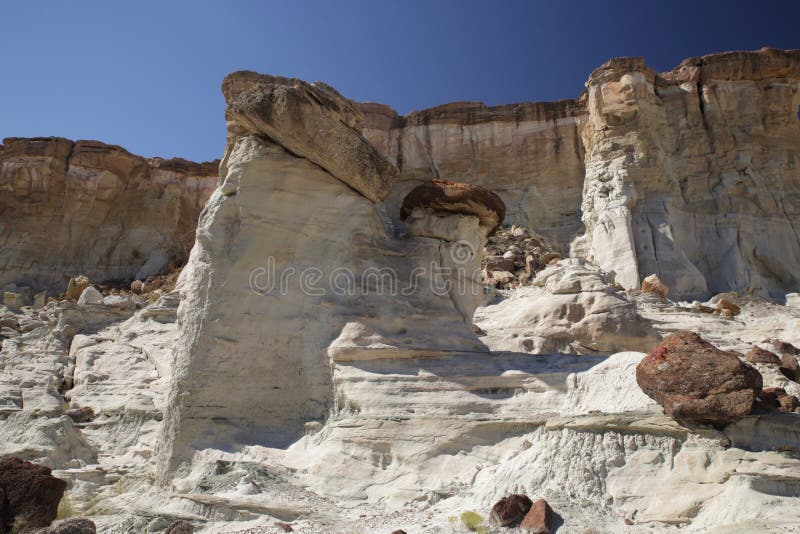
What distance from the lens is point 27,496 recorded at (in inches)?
161

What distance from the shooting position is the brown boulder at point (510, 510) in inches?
143

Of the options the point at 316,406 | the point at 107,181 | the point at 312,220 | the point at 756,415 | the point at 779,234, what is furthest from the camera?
the point at 107,181

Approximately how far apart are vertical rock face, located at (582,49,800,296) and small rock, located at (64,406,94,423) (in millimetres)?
16531

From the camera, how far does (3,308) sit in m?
18.2

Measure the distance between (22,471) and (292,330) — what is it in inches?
92.2

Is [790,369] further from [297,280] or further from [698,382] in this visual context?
[297,280]

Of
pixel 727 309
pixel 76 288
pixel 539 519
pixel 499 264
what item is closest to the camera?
pixel 539 519

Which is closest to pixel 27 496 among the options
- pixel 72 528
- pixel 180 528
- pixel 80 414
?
pixel 72 528

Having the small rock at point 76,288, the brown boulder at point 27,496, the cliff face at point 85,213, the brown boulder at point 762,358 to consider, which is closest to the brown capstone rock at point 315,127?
the brown boulder at point 27,496

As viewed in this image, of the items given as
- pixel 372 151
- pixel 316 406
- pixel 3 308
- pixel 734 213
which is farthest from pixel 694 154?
pixel 3 308

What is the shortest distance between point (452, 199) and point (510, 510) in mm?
3524

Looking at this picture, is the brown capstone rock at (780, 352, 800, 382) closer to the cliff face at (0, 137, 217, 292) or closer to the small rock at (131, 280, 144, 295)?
the small rock at (131, 280, 144, 295)

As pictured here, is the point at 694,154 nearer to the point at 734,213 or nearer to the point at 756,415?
the point at 734,213

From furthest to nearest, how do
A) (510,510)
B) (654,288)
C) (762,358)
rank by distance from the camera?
(654,288) < (762,358) < (510,510)
